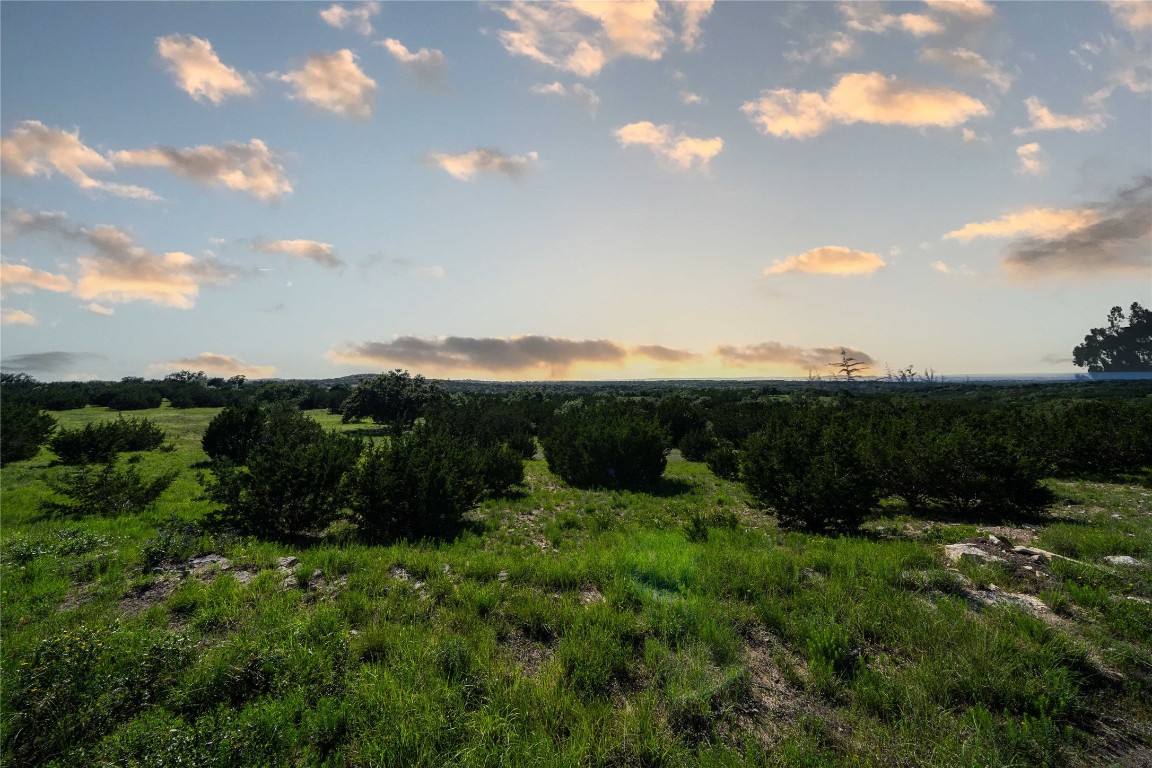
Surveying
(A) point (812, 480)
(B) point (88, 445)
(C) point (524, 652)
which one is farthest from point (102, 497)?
(A) point (812, 480)

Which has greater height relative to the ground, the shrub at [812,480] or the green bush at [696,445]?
the shrub at [812,480]

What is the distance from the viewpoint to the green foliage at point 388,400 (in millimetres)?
54375

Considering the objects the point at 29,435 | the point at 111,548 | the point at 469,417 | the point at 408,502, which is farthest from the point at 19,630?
the point at 469,417

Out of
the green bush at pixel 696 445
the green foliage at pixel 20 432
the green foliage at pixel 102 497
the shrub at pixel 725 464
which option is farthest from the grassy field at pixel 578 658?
the green bush at pixel 696 445

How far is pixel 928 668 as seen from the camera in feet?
15.6

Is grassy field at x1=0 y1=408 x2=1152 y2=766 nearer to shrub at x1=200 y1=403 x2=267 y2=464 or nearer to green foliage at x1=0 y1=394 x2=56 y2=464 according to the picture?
shrub at x1=200 y1=403 x2=267 y2=464

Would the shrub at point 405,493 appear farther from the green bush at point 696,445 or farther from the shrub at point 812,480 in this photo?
the green bush at point 696,445

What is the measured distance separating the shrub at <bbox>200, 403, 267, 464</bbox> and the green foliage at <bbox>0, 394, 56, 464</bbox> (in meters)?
8.13

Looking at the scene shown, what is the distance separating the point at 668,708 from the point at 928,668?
296cm

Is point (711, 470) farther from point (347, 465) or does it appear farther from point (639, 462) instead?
point (347, 465)

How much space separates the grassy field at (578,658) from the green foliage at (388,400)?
47.8 m

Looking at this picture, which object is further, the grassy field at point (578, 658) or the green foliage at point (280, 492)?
the green foliage at point (280, 492)

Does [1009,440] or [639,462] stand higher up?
[1009,440]

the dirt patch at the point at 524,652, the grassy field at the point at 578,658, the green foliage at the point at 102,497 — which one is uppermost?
the grassy field at the point at 578,658
